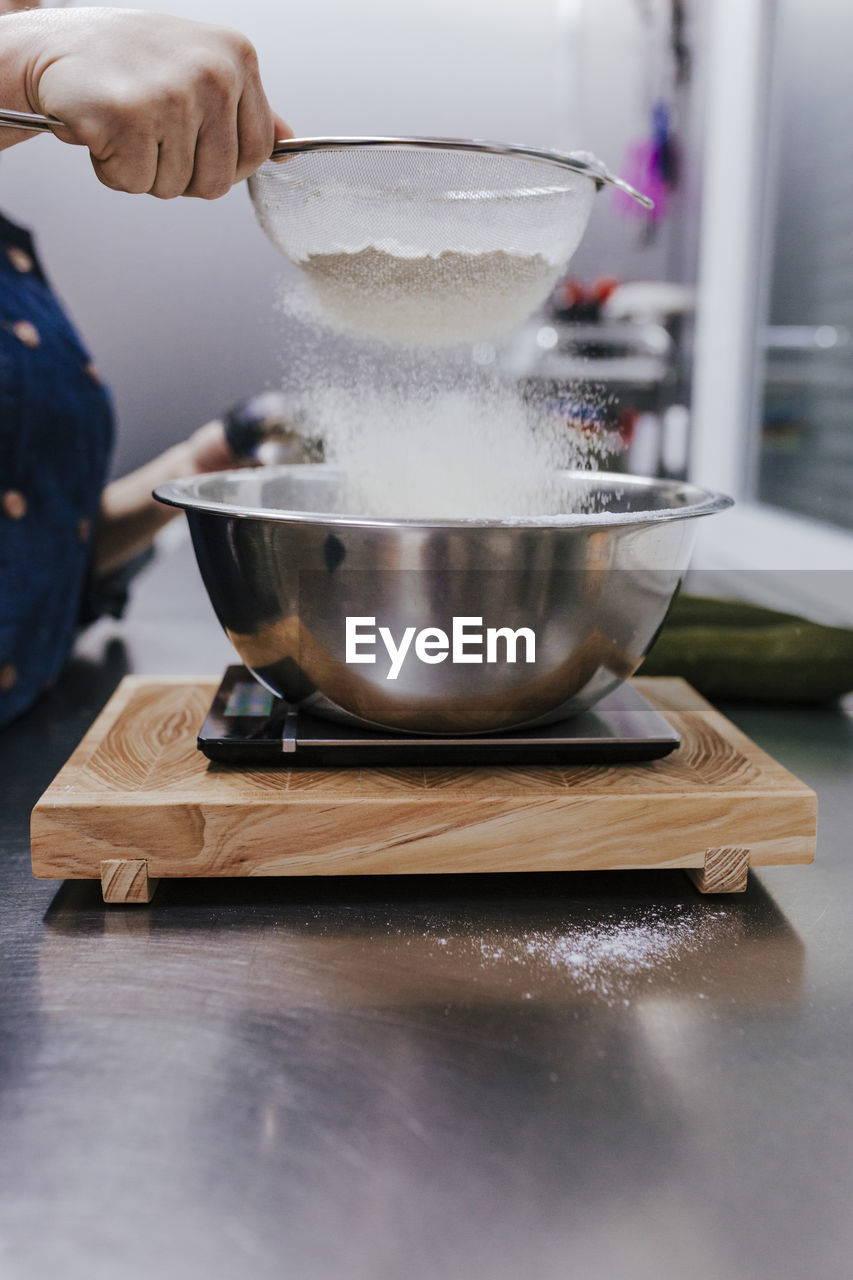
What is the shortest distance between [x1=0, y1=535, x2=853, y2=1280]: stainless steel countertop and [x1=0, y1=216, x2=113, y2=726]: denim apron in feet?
1.17

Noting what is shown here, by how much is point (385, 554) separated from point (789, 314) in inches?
73.2

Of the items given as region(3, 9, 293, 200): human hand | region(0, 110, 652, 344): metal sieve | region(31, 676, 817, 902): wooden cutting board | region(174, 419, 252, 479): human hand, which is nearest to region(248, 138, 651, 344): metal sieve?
region(0, 110, 652, 344): metal sieve

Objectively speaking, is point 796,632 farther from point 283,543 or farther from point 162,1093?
point 162,1093

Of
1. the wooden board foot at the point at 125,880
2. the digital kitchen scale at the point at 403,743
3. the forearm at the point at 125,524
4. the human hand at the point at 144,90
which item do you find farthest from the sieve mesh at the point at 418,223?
Result: the forearm at the point at 125,524

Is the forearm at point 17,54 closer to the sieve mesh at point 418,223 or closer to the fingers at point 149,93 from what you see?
the fingers at point 149,93

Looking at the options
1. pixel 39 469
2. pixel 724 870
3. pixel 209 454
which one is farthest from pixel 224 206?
pixel 724 870

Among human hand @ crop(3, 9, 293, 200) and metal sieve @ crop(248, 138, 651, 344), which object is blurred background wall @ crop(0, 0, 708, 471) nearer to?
metal sieve @ crop(248, 138, 651, 344)

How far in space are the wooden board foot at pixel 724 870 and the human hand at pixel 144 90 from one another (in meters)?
0.46

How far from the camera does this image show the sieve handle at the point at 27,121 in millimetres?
459

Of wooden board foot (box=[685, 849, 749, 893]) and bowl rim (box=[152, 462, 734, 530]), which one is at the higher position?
bowl rim (box=[152, 462, 734, 530])

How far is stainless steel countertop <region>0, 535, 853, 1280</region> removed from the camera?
1.02 feet

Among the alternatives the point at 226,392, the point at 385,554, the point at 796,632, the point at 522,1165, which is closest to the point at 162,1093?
the point at 522,1165

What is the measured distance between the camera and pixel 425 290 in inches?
25.8

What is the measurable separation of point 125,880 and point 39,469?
0.54m
